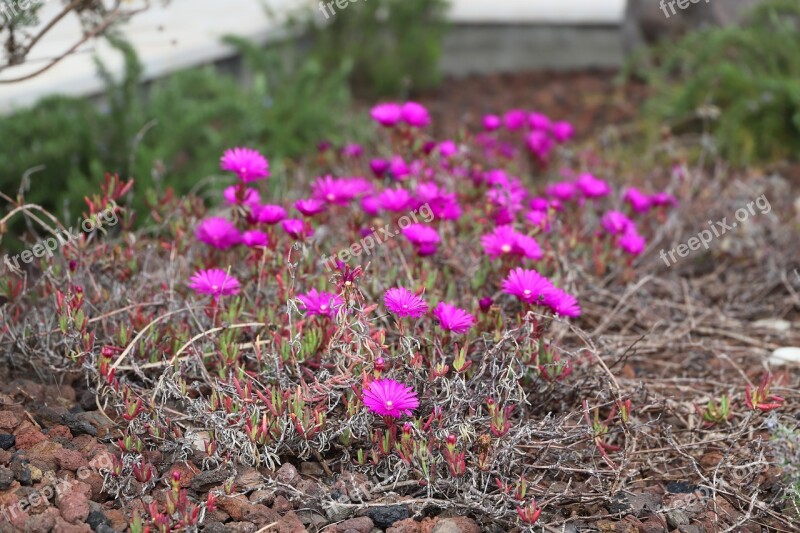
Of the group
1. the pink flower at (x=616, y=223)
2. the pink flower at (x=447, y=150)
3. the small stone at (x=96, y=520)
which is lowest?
the pink flower at (x=616, y=223)

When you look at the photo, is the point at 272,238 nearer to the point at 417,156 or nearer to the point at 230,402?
the point at 230,402

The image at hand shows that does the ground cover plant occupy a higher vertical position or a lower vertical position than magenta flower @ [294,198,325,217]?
lower

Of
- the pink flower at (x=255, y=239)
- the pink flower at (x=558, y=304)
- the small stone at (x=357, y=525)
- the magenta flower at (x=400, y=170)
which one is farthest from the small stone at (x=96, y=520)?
the magenta flower at (x=400, y=170)

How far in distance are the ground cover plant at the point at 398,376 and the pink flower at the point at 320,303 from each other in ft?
0.05

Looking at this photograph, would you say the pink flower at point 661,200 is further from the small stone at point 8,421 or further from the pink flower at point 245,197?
the small stone at point 8,421

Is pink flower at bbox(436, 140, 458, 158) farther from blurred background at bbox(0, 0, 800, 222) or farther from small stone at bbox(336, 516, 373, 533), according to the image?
small stone at bbox(336, 516, 373, 533)

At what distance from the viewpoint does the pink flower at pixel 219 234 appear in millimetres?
2797

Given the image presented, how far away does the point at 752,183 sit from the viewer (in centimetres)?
450

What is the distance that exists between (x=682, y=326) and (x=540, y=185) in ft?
4.63

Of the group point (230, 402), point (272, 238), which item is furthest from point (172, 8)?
point (230, 402)

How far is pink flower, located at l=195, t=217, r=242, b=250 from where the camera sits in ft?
9.18

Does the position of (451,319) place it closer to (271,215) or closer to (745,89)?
(271,215)

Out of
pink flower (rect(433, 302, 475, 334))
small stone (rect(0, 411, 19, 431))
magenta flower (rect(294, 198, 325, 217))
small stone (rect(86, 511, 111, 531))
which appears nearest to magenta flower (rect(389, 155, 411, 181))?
magenta flower (rect(294, 198, 325, 217))

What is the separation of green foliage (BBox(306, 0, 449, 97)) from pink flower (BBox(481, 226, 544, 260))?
159 inches
